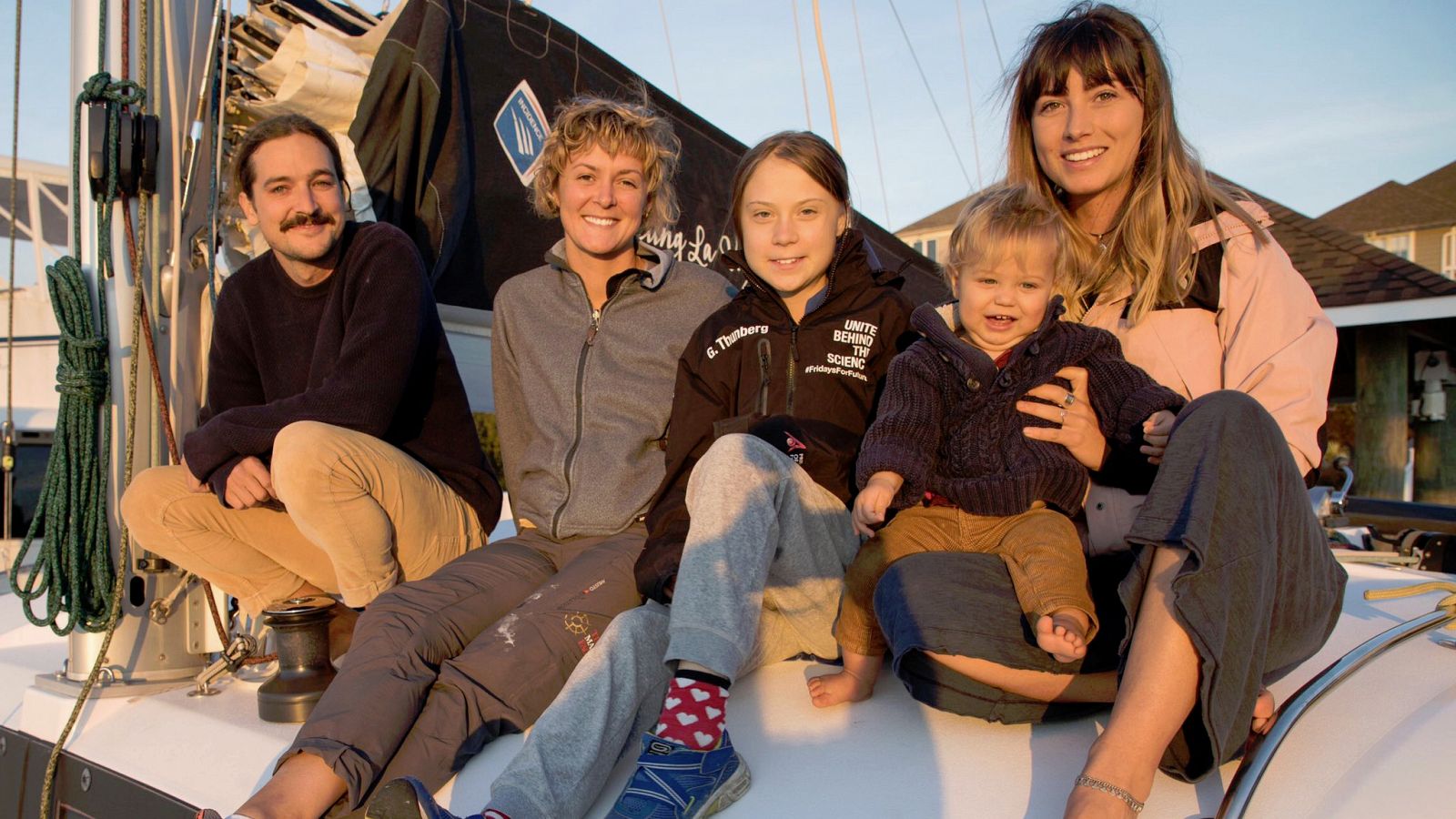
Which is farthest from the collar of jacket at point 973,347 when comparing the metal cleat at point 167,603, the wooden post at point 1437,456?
the wooden post at point 1437,456

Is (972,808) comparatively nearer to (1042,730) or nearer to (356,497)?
(1042,730)

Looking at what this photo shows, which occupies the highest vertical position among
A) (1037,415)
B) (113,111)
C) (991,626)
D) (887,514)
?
(113,111)

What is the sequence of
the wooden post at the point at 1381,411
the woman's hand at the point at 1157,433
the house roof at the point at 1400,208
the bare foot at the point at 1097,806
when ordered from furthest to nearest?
the house roof at the point at 1400,208
the wooden post at the point at 1381,411
the woman's hand at the point at 1157,433
the bare foot at the point at 1097,806

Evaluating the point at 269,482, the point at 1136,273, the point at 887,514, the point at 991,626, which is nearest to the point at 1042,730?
the point at 991,626

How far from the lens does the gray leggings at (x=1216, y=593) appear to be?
1.35 meters

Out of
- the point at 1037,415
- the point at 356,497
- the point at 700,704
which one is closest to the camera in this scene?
the point at 700,704

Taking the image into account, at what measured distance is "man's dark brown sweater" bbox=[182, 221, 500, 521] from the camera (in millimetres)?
2352

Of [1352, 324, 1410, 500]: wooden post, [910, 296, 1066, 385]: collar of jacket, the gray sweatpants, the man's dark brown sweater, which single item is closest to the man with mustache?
the man's dark brown sweater

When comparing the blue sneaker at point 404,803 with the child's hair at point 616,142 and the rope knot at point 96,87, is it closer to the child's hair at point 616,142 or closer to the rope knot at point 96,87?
the child's hair at point 616,142

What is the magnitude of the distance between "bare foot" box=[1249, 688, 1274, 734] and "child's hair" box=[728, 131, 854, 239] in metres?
1.30

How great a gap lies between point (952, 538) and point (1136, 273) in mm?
657

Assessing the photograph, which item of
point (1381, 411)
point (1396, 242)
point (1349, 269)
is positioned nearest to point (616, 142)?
point (1349, 269)

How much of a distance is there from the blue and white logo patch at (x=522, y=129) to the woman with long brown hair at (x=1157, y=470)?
1763 mm

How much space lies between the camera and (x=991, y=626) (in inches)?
65.0
